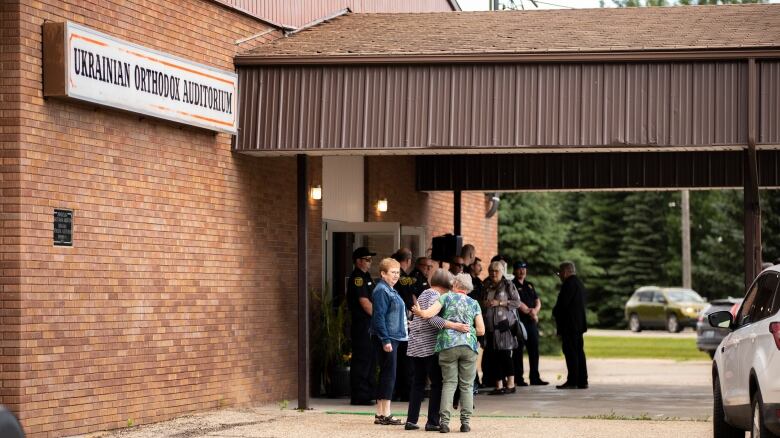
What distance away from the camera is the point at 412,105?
51.6ft

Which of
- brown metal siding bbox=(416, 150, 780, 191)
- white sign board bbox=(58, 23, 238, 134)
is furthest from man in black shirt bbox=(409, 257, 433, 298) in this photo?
brown metal siding bbox=(416, 150, 780, 191)

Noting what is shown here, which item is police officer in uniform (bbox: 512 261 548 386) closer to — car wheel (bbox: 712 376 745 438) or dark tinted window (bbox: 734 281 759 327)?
car wheel (bbox: 712 376 745 438)

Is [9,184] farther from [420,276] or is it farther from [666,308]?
[666,308]

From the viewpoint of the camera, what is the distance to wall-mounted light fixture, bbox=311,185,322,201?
18.3m

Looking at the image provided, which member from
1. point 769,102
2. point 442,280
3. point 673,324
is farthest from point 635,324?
point 442,280

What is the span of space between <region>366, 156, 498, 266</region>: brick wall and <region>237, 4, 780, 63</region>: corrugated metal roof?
2934mm

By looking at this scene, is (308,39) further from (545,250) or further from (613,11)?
(545,250)

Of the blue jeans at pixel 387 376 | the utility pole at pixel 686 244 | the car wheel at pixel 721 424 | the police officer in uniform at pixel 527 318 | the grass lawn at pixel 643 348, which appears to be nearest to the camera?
the car wheel at pixel 721 424

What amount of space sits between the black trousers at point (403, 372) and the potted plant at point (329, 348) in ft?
2.44

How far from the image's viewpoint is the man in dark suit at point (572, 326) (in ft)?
66.4

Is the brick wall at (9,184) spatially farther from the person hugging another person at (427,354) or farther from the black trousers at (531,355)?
the black trousers at (531,355)

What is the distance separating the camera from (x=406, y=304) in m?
17.0

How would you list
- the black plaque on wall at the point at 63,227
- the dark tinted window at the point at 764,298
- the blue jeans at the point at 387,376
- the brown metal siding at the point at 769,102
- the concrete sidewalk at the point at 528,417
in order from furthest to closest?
the brown metal siding at the point at 769,102
the blue jeans at the point at 387,376
the concrete sidewalk at the point at 528,417
the black plaque on wall at the point at 63,227
the dark tinted window at the point at 764,298

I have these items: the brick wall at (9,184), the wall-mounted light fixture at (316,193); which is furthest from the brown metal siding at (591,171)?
the brick wall at (9,184)
